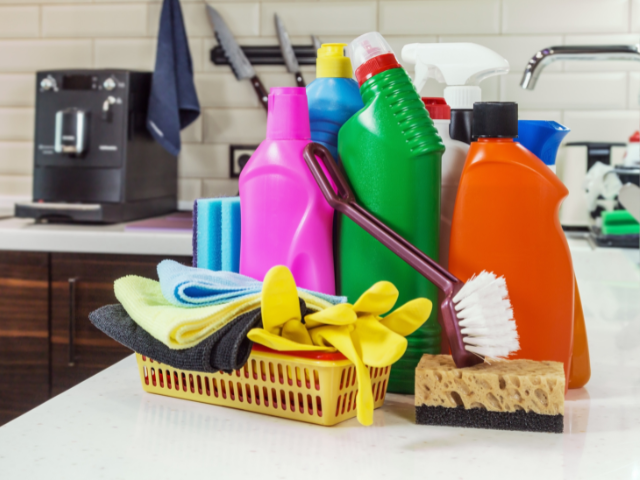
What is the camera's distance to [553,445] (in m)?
0.44

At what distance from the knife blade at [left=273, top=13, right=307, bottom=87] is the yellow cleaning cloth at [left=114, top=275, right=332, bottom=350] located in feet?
4.69

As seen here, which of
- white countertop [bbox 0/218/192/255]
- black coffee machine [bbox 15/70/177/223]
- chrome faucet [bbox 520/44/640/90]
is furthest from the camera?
black coffee machine [bbox 15/70/177/223]

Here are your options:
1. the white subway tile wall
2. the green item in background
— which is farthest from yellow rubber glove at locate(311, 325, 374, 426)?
the white subway tile wall

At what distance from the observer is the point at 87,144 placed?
169 centimetres

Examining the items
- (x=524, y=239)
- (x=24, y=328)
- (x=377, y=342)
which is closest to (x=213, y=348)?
(x=377, y=342)

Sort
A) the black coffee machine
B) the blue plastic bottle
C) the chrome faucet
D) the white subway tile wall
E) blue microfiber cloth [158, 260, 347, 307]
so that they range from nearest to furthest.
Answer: blue microfiber cloth [158, 260, 347, 307] → the blue plastic bottle → the chrome faucet → the black coffee machine → the white subway tile wall

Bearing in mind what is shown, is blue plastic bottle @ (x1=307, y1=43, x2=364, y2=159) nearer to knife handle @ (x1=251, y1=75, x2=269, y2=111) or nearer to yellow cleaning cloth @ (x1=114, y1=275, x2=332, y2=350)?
yellow cleaning cloth @ (x1=114, y1=275, x2=332, y2=350)

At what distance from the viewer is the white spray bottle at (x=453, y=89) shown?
1.93 ft

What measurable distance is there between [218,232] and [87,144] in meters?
1.20

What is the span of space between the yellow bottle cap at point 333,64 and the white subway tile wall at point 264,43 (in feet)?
4.14

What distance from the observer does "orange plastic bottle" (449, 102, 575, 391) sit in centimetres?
51

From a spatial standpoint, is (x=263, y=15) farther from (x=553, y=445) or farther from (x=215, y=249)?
(x=553, y=445)

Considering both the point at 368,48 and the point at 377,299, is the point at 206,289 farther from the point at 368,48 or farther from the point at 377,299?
the point at 368,48

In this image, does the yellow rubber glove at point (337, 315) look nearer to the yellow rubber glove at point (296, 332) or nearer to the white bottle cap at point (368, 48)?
the yellow rubber glove at point (296, 332)
